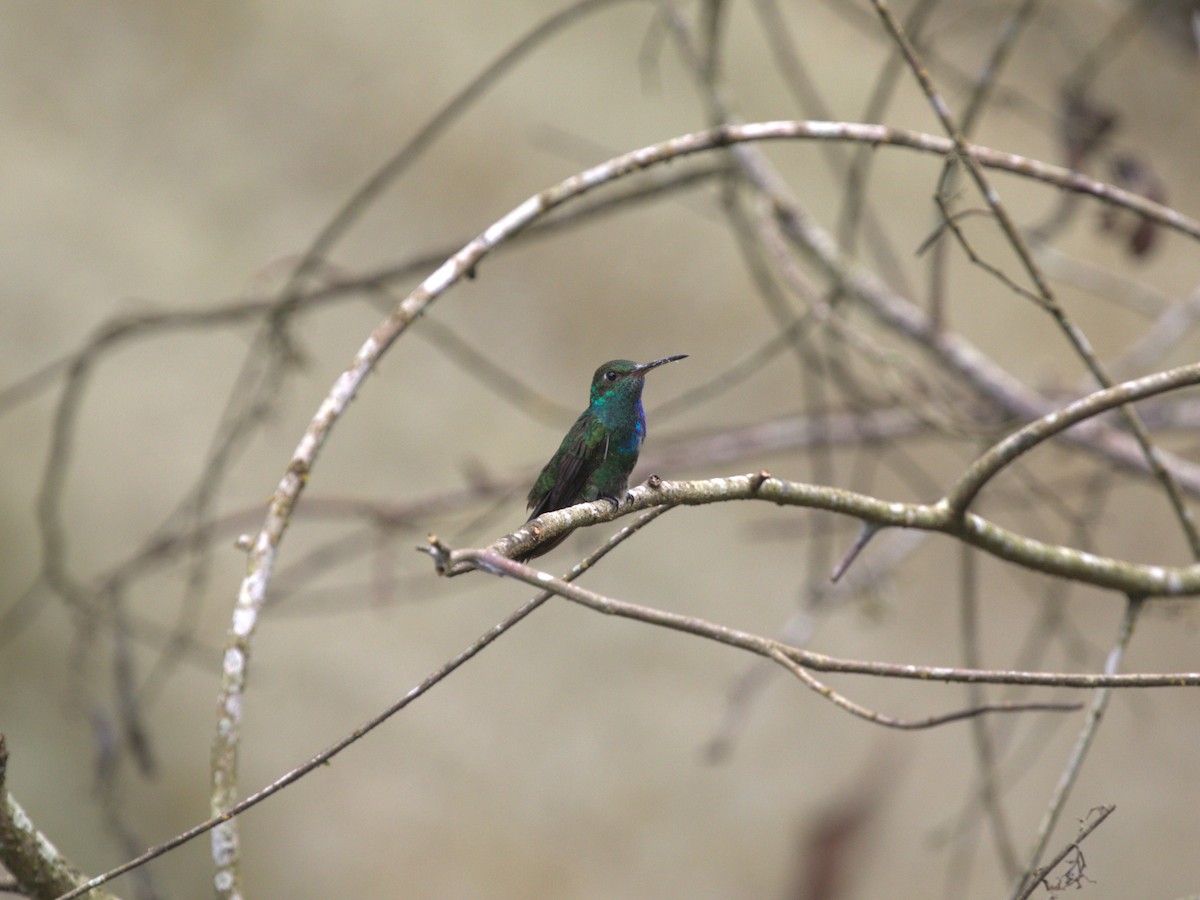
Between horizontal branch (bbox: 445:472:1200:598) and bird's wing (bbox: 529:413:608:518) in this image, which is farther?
bird's wing (bbox: 529:413:608:518)

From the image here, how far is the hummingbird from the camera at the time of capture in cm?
151

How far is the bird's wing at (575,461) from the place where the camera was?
151 cm

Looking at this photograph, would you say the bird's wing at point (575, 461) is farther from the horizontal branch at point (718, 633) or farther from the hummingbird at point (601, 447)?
the horizontal branch at point (718, 633)

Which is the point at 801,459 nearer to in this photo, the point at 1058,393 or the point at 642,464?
the point at 1058,393

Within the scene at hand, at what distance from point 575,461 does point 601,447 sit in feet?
0.14

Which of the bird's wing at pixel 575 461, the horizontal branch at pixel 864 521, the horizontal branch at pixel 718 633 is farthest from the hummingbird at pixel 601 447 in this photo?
the horizontal branch at pixel 718 633

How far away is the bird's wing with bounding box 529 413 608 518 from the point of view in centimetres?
151

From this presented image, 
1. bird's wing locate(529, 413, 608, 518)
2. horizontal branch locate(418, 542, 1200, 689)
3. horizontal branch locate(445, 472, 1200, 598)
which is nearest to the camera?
horizontal branch locate(418, 542, 1200, 689)

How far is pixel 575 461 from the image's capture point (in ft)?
4.95

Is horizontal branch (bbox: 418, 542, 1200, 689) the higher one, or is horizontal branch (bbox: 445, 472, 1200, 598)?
horizontal branch (bbox: 445, 472, 1200, 598)

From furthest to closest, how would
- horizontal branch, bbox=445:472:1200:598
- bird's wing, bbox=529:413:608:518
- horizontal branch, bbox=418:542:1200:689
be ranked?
bird's wing, bbox=529:413:608:518
horizontal branch, bbox=445:472:1200:598
horizontal branch, bbox=418:542:1200:689

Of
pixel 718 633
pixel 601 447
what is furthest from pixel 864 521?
pixel 718 633

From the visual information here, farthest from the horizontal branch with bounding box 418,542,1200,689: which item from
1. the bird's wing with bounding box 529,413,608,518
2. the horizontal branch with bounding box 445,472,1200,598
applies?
the bird's wing with bounding box 529,413,608,518

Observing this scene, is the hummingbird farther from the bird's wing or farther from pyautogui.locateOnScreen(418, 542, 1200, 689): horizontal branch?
pyautogui.locateOnScreen(418, 542, 1200, 689): horizontal branch
